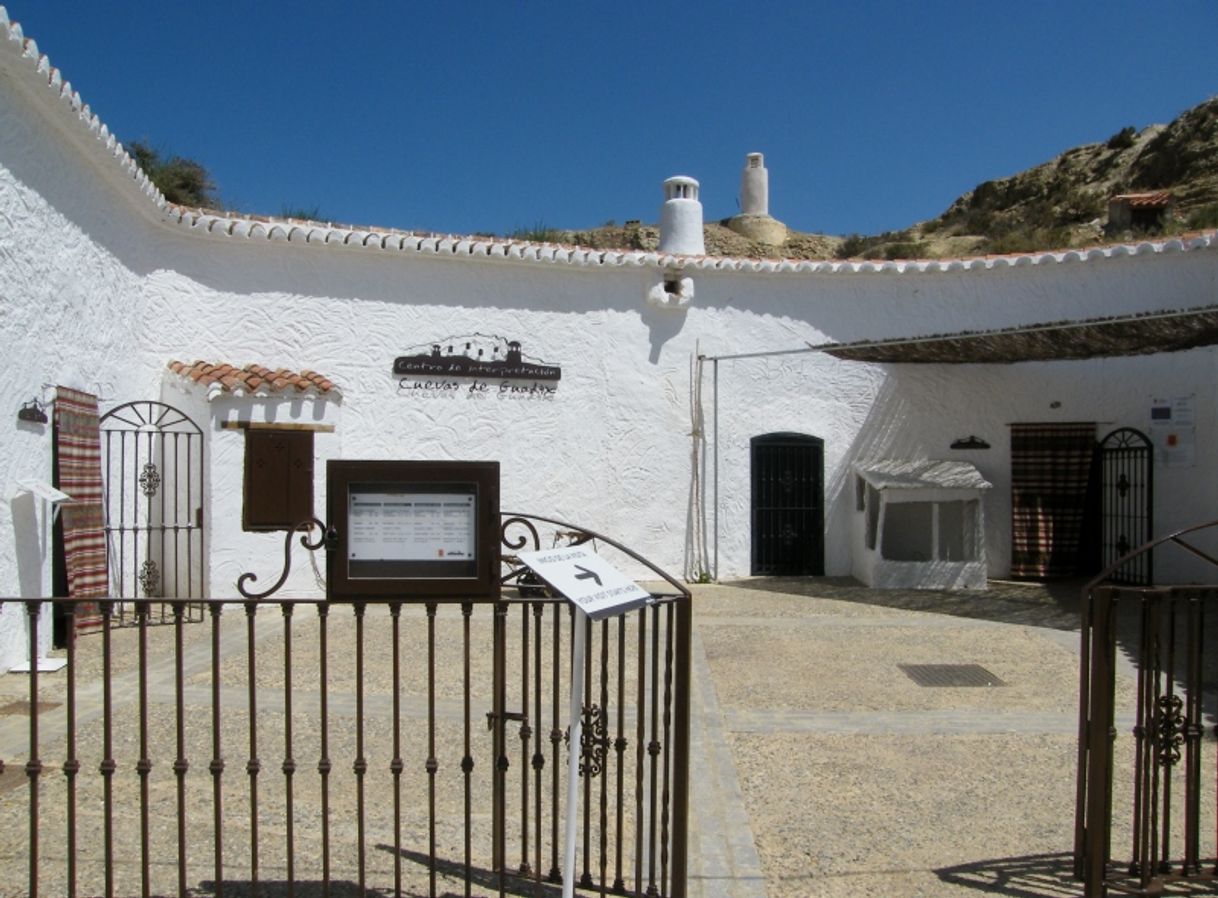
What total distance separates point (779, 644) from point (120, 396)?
620 centimetres

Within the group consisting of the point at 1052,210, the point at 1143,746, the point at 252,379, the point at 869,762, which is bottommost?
the point at 869,762

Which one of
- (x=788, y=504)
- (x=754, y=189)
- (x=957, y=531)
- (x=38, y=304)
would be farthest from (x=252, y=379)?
(x=754, y=189)

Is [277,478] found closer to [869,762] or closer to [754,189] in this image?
[869,762]

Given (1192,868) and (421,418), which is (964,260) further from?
(1192,868)

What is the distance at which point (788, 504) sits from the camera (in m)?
12.0

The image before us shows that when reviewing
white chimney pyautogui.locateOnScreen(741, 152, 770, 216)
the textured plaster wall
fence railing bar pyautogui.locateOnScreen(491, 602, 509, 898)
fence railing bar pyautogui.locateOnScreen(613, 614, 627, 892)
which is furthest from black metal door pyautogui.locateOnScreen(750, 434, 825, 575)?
white chimney pyautogui.locateOnScreen(741, 152, 770, 216)

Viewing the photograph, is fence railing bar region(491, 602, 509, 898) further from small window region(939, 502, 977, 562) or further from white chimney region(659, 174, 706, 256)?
white chimney region(659, 174, 706, 256)

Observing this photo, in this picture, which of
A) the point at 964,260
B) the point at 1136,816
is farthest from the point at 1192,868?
the point at 964,260

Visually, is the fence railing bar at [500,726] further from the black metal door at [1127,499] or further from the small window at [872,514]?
the black metal door at [1127,499]

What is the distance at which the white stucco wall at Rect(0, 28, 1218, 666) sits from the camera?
375 inches

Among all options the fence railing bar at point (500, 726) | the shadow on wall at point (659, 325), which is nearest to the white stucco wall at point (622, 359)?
the shadow on wall at point (659, 325)

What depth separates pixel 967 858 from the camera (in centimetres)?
386

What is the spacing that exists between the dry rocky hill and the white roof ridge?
999 centimetres

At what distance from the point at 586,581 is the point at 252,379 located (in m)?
7.21
